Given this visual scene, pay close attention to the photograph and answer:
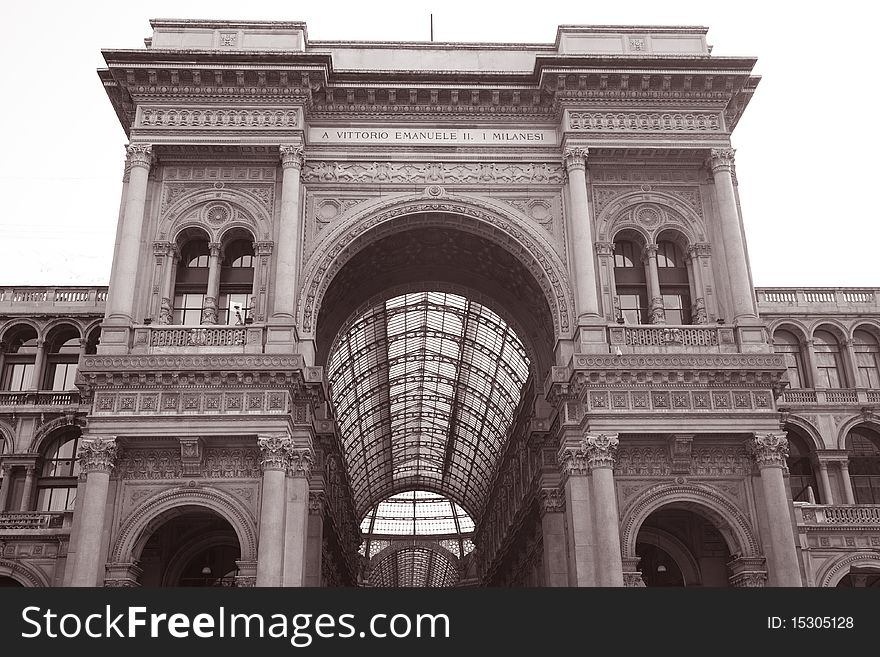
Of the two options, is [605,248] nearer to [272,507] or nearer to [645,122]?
[645,122]

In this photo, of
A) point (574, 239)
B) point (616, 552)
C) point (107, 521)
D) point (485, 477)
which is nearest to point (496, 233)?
point (574, 239)

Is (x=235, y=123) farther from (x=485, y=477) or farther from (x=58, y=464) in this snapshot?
(x=485, y=477)

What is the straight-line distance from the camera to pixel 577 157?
34688 millimetres

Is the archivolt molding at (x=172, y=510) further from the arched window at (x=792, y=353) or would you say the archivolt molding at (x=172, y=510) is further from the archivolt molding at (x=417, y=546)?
the archivolt molding at (x=417, y=546)

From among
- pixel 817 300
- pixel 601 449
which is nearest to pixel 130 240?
pixel 601 449

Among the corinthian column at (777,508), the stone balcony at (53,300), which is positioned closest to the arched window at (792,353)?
the corinthian column at (777,508)

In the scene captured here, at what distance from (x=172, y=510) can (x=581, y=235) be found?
16.2 m

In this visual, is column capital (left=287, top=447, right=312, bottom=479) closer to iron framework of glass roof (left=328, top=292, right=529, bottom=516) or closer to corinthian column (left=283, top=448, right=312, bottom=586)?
corinthian column (left=283, top=448, right=312, bottom=586)

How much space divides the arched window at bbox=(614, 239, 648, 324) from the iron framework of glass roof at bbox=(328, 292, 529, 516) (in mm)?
11182

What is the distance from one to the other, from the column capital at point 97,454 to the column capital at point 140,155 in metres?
9.96

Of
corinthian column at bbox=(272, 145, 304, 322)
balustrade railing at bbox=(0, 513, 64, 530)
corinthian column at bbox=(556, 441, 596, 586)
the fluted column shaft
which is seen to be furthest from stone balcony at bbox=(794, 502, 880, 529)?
balustrade railing at bbox=(0, 513, 64, 530)

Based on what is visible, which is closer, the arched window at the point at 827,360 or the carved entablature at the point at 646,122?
the carved entablature at the point at 646,122

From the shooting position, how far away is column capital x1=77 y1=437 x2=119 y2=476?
29.6m

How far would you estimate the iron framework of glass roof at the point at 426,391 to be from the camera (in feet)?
180
